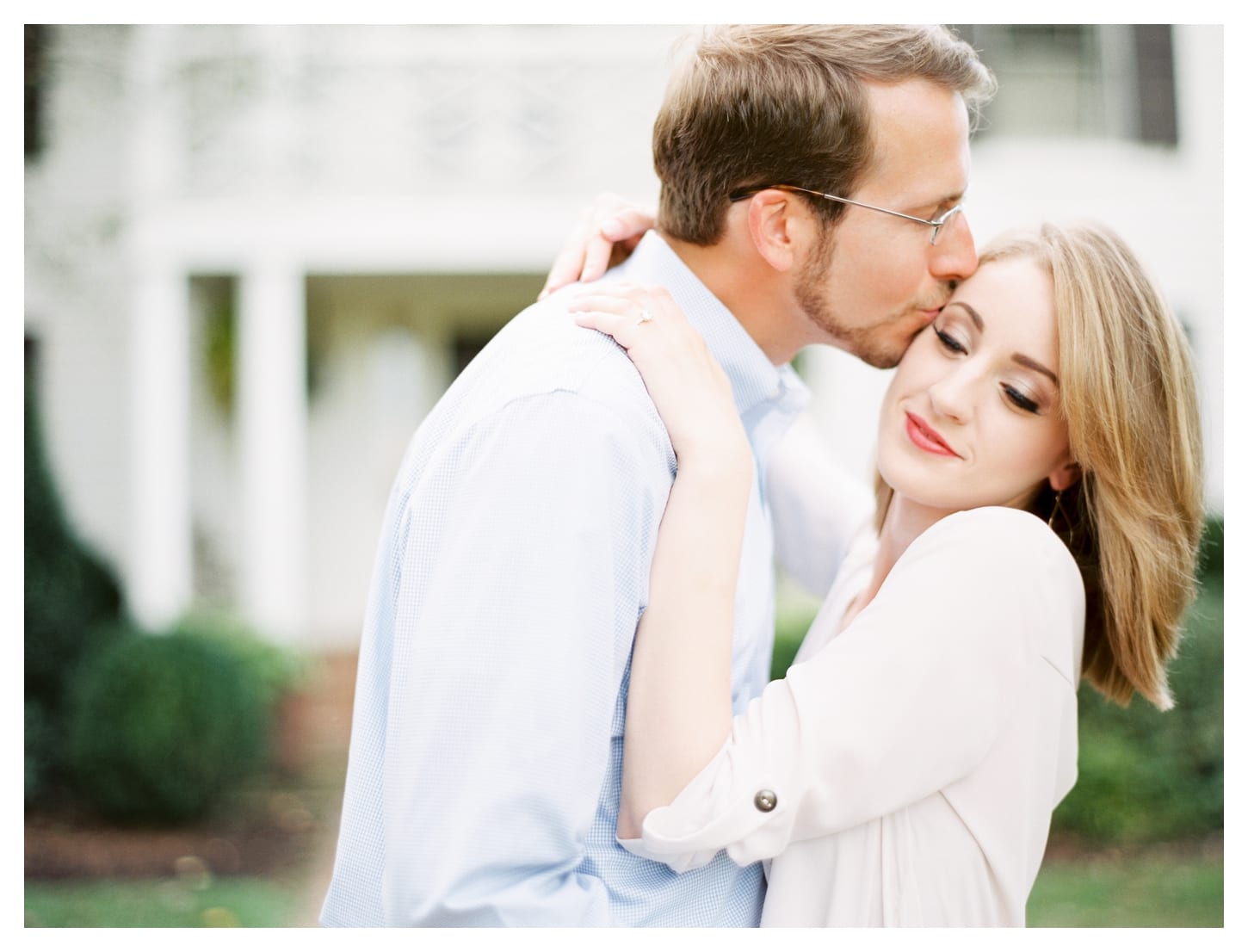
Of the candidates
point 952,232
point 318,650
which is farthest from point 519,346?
point 318,650

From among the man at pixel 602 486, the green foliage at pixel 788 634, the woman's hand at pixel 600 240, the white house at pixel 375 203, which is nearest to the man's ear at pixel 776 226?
the man at pixel 602 486

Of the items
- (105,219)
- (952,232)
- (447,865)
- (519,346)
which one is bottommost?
(447,865)

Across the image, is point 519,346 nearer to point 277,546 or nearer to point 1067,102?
point 277,546

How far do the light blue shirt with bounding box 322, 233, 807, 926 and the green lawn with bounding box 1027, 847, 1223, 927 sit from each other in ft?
14.1

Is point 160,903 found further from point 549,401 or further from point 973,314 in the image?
point 973,314

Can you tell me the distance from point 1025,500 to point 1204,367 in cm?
574

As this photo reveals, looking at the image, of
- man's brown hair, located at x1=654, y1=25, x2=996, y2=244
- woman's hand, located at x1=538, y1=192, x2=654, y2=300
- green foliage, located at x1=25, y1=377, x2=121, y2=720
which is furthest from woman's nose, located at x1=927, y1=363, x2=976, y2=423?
green foliage, located at x1=25, y1=377, x2=121, y2=720

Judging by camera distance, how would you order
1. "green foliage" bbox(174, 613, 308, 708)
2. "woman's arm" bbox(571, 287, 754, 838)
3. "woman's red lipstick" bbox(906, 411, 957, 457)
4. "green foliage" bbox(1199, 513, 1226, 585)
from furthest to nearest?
"green foliage" bbox(174, 613, 308, 708) < "green foliage" bbox(1199, 513, 1226, 585) < "woman's red lipstick" bbox(906, 411, 957, 457) < "woman's arm" bbox(571, 287, 754, 838)

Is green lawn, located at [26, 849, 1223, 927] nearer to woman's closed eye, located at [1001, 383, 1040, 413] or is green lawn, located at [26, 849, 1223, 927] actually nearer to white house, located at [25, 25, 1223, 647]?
white house, located at [25, 25, 1223, 647]

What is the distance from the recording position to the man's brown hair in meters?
2.01

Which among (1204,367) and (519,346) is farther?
(1204,367)

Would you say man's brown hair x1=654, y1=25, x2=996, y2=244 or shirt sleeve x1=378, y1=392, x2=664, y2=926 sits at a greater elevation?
man's brown hair x1=654, y1=25, x2=996, y2=244

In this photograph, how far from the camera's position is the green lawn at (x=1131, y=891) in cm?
520
